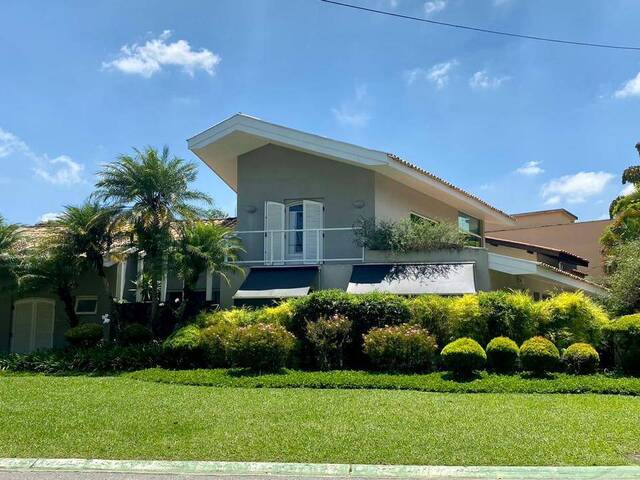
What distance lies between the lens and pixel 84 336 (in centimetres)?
1678

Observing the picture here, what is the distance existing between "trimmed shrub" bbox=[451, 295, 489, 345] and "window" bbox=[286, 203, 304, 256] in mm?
6908

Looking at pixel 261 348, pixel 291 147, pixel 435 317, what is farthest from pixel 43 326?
pixel 435 317

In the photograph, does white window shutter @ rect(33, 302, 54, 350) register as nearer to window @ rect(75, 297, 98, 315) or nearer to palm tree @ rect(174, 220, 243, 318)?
window @ rect(75, 297, 98, 315)

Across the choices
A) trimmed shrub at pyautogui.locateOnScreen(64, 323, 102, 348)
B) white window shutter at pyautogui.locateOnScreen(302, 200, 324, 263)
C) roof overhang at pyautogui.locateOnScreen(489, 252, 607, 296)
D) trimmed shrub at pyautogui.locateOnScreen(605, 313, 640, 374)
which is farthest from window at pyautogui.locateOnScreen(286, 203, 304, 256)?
trimmed shrub at pyautogui.locateOnScreen(605, 313, 640, 374)

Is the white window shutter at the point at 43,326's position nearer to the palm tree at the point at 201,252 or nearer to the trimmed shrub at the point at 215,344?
the palm tree at the point at 201,252

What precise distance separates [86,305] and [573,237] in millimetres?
27736

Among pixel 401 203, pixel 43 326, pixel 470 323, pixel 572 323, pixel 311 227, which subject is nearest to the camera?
pixel 572 323

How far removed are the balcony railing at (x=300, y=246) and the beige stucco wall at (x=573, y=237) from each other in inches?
817

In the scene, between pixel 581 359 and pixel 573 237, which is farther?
pixel 573 237

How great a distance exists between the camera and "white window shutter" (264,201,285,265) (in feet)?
62.4

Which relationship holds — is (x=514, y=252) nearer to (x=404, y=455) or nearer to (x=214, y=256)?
(x=214, y=256)

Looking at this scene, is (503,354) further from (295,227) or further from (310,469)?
(295,227)

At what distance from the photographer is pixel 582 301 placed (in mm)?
13742

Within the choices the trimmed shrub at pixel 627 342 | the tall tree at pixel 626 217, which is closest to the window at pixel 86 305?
the trimmed shrub at pixel 627 342
